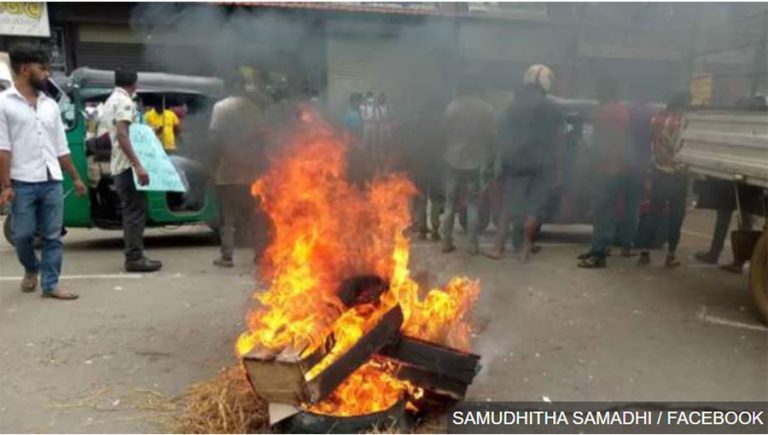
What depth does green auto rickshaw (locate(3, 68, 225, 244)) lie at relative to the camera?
651 centimetres

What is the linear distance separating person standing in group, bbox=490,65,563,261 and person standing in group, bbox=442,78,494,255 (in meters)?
0.18

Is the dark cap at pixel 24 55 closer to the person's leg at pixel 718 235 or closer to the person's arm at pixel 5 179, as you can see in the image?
the person's arm at pixel 5 179

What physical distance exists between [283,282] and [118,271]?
10.1 feet

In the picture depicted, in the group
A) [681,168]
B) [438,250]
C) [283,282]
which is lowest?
[438,250]

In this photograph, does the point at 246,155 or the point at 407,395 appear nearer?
the point at 407,395

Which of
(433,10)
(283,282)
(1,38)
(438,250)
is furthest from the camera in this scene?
(1,38)

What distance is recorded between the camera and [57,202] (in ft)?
15.9

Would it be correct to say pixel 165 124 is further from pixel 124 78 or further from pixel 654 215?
pixel 654 215

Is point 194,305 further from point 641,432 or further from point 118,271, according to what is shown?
point 641,432

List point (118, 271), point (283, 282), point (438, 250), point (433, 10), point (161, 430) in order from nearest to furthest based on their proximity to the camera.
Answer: point (161, 430)
point (283, 282)
point (433, 10)
point (118, 271)
point (438, 250)

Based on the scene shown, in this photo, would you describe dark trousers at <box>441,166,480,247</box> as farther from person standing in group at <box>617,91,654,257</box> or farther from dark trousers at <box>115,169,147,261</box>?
dark trousers at <box>115,169,147,261</box>

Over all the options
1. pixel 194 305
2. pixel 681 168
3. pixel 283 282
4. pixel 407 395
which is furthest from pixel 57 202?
pixel 681 168

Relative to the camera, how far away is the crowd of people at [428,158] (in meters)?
4.71

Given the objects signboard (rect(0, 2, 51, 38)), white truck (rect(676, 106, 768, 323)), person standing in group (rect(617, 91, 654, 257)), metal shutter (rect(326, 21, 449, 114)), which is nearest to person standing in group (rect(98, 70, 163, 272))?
metal shutter (rect(326, 21, 449, 114))
